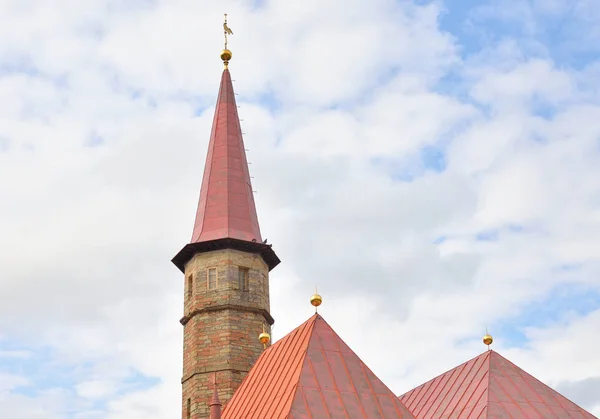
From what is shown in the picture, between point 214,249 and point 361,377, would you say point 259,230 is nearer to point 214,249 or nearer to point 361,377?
point 214,249

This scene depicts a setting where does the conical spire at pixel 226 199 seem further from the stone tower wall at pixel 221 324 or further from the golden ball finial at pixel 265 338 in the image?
the golden ball finial at pixel 265 338

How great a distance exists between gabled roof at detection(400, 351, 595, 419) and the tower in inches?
270

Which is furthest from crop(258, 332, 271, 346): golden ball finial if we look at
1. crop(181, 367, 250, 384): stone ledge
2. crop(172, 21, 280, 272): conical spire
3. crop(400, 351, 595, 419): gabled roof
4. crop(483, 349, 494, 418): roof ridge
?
crop(483, 349, 494, 418): roof ridge

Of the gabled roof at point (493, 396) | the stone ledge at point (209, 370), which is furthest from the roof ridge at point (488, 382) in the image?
the stone ledge at point (209, 370)

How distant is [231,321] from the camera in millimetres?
37781

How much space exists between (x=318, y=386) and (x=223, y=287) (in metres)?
11.7

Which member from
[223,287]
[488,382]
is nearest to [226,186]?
[223,287]

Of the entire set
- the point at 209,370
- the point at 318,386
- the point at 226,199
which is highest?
the point at 226,199

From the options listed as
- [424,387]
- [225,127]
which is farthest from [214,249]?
[424,387]

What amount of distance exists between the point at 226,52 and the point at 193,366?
47.2 ft

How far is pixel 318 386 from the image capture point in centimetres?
2720

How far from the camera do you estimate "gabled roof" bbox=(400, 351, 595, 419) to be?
3038 cm

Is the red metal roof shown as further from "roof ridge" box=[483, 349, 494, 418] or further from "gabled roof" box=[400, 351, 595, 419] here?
"roof ridge" box=[483, 349, 494, 418]

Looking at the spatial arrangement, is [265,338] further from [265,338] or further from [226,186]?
[226,186]
